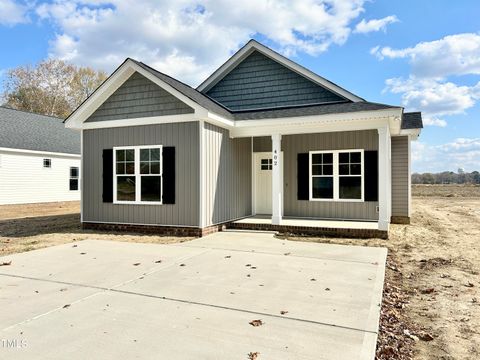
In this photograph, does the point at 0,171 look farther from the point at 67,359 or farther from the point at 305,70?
the point at 67,359

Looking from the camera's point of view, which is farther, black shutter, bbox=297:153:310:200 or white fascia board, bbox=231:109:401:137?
black shutter, bbox=297:153:310:200

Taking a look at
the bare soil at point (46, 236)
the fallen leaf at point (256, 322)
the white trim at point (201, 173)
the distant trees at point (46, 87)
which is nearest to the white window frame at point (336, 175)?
the white trim at point (201, 173)

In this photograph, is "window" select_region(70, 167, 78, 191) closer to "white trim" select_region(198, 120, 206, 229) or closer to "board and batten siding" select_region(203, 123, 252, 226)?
"board and batten siding" select_region(203, 123, 252, 226)

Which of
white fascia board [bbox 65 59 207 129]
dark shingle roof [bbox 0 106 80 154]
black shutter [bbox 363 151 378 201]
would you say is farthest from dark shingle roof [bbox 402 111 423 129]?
dark shingle roof [bbox 0 106 80 154]

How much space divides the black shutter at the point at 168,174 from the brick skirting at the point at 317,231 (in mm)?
2023

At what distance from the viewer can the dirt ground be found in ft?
10.8

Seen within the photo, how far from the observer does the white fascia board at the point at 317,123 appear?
8625mm

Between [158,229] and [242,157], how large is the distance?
11.7ft

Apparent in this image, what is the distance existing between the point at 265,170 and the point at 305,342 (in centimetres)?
887

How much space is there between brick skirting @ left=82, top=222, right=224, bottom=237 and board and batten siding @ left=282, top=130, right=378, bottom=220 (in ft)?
9.12

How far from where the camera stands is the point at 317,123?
30.5ft

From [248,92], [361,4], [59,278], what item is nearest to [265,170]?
[248,92]

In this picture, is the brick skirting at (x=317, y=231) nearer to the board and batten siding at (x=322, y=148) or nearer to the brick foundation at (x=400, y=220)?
the board and batten siding at (x=322, y=148)

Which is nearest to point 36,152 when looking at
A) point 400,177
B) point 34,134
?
point 34,134
